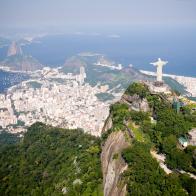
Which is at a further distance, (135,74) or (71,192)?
(135,74)

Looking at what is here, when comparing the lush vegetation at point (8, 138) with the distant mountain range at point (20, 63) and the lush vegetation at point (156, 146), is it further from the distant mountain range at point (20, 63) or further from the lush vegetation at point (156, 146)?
the distant mountain range at point (20, 63)

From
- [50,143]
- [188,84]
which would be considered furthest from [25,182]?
[188,84]

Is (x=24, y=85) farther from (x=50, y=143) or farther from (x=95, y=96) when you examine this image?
(x=50, y=143)

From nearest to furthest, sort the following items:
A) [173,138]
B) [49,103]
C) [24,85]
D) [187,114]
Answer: [173,138]
[187,114]
[49,103]
[24,85]

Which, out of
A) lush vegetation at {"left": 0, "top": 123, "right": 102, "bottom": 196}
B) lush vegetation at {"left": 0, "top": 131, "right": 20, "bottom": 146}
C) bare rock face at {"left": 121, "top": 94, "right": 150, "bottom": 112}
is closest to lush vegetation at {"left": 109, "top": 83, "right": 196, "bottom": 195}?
bare rock face at {"left": 121, "top": 94, "right": 150, "bottom": 112}

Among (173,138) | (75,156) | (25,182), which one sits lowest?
(25,182)

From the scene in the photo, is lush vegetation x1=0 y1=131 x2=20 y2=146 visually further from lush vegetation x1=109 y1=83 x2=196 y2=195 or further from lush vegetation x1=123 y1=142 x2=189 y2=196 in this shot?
lush vegetation x1=123 y1=142 x2=189 y2=196

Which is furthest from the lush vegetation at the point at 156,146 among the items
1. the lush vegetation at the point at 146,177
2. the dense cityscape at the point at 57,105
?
the dense cityscape at the point at 57,105
